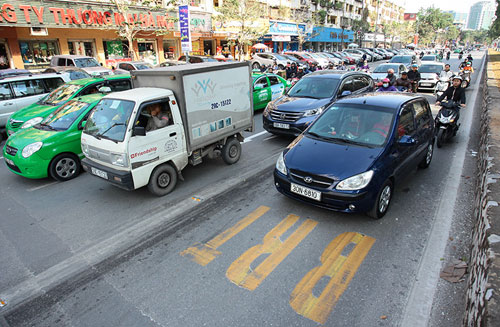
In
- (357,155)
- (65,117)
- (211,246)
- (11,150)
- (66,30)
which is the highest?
(66,30)

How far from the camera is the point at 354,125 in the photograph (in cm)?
536

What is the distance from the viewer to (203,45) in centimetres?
3403

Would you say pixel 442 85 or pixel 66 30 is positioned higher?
pixel 66 30

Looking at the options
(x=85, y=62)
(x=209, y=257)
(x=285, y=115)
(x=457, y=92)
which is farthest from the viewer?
(x=85, y=62)

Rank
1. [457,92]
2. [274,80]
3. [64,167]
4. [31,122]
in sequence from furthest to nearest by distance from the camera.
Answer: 1. [274,80]
2. [457,92]
3. [31,122]
4. [64,167]

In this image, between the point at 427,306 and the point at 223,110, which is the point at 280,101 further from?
the point at 427,306

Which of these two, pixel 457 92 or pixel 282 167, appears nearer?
pixel 282 167

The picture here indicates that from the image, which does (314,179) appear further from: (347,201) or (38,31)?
(38,31)

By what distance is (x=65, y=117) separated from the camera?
7008 mm

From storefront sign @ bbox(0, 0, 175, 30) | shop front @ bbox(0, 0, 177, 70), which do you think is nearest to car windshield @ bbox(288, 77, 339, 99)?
shop front @ bbox(0, 0, 177, 70)

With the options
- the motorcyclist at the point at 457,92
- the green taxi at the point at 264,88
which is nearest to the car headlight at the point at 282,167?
the motorcyclist at the point at 457,92

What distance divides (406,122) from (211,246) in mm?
3905

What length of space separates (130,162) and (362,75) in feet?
26.7

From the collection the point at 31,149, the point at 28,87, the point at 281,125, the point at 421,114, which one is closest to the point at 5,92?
the point at 28,87
